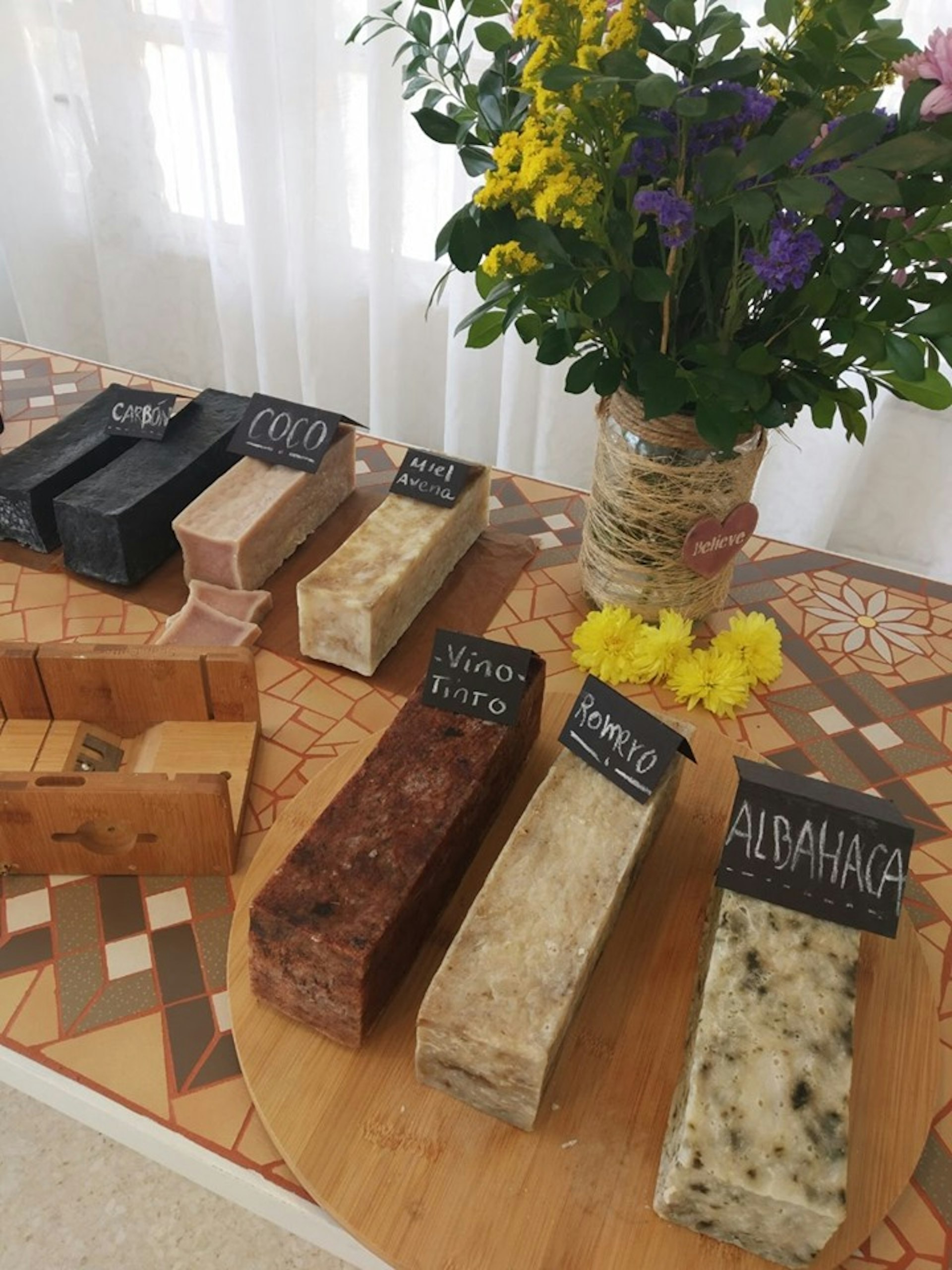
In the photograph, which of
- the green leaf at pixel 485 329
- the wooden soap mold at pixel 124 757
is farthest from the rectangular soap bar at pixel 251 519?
the green leaf at pixel 485 329

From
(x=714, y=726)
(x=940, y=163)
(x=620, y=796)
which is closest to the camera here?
(x=940, y=163)

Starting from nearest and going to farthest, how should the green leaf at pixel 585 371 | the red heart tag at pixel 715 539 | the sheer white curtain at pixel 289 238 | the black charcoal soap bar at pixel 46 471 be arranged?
the green leaf at pixel 585 371 → the red heart tag at pixel 715 539 → the black charcoal soap bar at pixel 46 471 → the sheer white curtain at pixel 289 238

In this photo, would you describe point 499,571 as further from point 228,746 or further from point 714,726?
point 228,746

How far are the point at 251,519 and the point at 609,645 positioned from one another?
507mm

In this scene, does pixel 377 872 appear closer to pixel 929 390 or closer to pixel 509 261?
pixel 509 261

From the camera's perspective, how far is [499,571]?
145 cm

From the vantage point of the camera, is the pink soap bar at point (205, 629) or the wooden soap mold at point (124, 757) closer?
the wooden soap mold at point (124, 757)

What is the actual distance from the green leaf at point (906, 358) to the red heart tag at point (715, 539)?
0.30m

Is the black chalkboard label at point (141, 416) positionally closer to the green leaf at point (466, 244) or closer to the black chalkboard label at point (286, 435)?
the black chalkboard label at point (286, 435)

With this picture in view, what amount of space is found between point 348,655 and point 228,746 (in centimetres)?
20

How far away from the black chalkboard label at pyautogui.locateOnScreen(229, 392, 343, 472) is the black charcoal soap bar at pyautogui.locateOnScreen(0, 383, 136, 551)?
7.2 inches

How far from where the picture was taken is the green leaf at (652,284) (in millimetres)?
913

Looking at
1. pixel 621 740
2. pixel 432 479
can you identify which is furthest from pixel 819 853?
pixel 432 479

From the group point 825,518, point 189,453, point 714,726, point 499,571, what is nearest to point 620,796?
point 714,726
